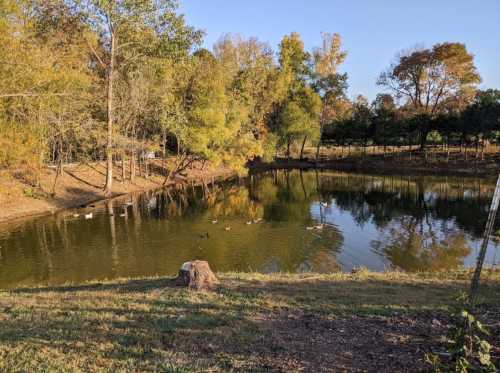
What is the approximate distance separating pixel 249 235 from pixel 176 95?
24053 millimetres

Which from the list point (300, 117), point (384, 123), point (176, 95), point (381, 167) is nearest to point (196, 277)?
point (176, 95)

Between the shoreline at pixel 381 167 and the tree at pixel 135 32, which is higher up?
the tree at pixel 135 32

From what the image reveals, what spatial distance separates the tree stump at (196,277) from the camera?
9031 millimetres

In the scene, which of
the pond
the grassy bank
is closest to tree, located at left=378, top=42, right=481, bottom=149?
the pond

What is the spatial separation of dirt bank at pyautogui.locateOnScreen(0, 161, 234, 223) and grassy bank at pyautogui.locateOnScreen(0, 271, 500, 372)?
16904mm

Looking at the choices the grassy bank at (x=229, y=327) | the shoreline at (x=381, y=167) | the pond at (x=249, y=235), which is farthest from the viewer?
the shoreline at (x=381, y=167)

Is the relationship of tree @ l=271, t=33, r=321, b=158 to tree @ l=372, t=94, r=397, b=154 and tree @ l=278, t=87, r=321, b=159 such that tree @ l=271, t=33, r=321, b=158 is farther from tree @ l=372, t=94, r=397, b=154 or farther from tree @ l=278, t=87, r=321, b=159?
tree @ l=372, t=94, r=397, b=154

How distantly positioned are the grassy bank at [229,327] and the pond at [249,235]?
6097mm

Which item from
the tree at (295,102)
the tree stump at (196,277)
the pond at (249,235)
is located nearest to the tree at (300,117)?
the tree at (295,102)

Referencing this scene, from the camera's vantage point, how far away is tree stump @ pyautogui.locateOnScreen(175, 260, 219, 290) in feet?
29.6

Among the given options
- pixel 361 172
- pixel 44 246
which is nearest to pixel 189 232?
pixel 44 246

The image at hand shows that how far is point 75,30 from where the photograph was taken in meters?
29.2

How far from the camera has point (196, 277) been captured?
9172 millimetres

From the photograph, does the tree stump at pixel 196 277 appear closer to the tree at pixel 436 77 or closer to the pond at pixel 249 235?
the pond at pixel 249 235
